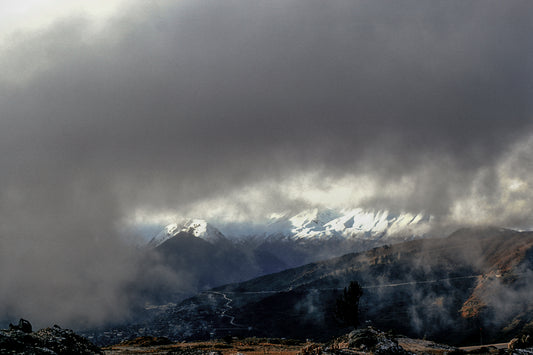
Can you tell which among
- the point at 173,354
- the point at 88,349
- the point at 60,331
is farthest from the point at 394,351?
the point at 60,331

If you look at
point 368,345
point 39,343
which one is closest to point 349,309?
point 368,345

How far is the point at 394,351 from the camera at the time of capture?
54.9 meters

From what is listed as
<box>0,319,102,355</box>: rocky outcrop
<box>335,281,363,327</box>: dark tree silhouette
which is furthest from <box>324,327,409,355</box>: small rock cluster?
<box>335,281,363,327</box>: dark tree silhouette

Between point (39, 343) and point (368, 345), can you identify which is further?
point (368, 345)

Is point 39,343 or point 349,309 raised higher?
point 39,343

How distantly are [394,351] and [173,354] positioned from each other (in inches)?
1364

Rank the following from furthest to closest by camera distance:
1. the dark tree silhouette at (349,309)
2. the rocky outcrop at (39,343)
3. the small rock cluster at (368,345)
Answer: the dark tree silhouette at (349,309) → the small rock cluster at (368,345) → the rocky outcrop at (39,343)

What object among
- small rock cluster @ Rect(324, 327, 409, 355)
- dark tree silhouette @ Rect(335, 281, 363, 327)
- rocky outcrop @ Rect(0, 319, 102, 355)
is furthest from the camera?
dark tree silhouette @ Rect(335, 281, 363, 327)

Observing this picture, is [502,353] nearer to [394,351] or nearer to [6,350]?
[394,351]

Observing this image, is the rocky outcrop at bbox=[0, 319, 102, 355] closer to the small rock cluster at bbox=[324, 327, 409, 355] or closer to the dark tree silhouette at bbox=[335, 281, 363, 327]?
the small rock cluster at bbox=[324, 327, 409, 355]

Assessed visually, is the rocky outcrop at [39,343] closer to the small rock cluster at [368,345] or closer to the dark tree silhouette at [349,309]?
the small rock cluster at [368,345]

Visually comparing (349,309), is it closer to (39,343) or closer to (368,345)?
(368,345)

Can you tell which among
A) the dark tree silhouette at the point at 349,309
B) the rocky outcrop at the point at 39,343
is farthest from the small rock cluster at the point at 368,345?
the dark tree silhouette at the point at 349,309

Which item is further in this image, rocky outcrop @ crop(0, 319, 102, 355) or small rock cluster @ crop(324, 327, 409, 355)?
small rock cluster @ crop(324, 327, 409, 355)
